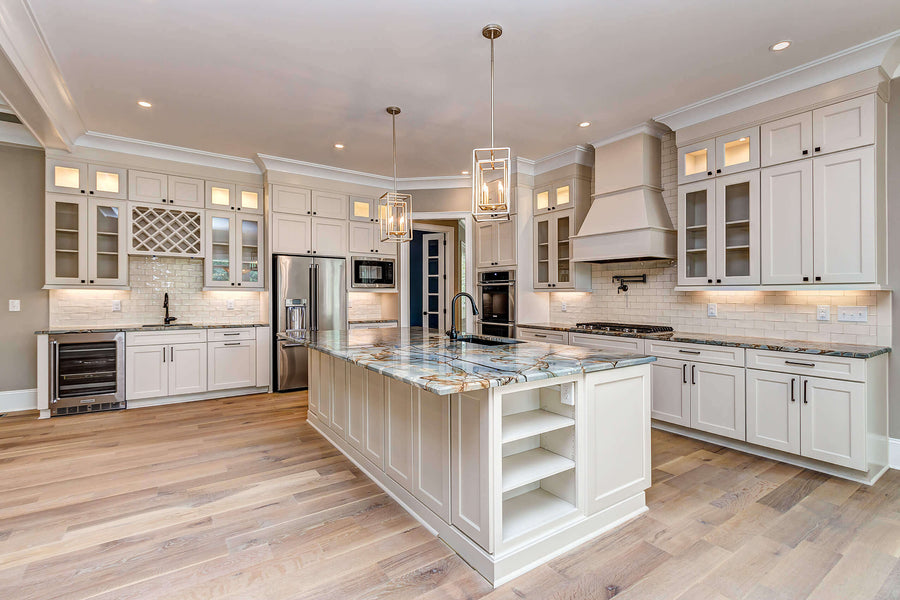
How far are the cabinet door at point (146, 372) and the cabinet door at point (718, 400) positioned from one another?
5211mm

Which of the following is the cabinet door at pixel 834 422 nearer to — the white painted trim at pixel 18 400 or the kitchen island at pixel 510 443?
the kitchen island at pixel 510 443

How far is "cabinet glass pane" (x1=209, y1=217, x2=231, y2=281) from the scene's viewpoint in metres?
5.26

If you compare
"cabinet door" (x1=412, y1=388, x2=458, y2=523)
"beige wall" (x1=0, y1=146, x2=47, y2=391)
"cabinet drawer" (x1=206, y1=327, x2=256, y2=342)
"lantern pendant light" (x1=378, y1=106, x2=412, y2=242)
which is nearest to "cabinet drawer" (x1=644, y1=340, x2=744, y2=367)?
"lantern pendant light" (x1=378, y1=106, x2=412, y2=242)

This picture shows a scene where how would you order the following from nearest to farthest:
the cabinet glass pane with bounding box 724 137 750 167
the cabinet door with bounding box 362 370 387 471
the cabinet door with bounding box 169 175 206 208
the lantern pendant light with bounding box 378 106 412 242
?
the cabinet door with bounding box 362 370 387 471
the lantern pendant light with bounding box 378 106 412 242
the cabinet glass pane with bounding box 724 137 750 167
the cabinet door with bounding box 169 175 206 208

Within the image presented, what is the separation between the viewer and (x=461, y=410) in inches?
79.0

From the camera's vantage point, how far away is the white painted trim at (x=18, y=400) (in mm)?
4504

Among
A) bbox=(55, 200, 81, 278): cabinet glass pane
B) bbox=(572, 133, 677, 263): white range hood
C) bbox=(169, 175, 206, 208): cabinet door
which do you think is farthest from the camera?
bbox=(169, 175, 206, 208): cabinet door

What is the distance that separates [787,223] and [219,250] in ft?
18.7

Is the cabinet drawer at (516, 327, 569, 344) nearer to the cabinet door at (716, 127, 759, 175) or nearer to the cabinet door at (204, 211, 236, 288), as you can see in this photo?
the cabinet door at (716, 127, 759, 175)

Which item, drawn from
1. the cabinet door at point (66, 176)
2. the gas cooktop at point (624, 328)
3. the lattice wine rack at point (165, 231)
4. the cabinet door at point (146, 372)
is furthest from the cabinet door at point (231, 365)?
the gas cooktop at point (624, 328)

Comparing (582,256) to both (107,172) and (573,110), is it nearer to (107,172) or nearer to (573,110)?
(573,110)

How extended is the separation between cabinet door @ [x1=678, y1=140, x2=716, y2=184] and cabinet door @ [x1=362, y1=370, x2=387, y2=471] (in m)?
3.23

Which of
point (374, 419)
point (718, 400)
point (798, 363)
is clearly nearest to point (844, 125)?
point (798, 363)

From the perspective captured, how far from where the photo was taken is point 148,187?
193 inches
